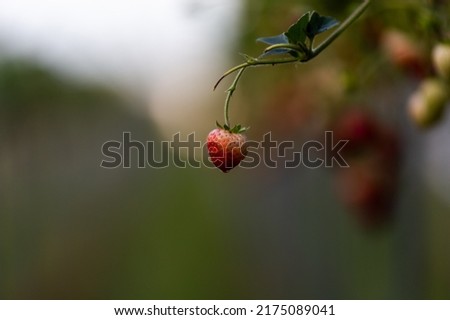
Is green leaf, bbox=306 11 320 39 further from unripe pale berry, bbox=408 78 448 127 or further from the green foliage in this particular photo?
unripe pale berry, bbox=408 78 448 127

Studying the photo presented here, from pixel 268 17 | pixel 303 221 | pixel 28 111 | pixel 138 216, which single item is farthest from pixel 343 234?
pixel 138 216

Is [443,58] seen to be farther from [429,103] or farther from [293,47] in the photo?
[293,47]

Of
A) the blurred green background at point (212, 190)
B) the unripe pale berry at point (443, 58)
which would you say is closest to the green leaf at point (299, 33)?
the unripe pale berry at point (443, 58)

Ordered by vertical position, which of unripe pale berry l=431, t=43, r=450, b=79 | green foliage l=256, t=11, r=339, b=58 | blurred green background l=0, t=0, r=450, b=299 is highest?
green foliage l=256, t=11, r=339, b=58

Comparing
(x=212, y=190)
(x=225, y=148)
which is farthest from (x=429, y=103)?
(x=212, y=190)

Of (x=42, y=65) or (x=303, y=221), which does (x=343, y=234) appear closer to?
(x=303, y=221)

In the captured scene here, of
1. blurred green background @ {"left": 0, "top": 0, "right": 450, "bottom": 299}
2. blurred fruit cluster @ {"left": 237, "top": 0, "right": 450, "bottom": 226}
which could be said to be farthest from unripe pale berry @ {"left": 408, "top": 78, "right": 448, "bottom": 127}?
blurred green background @ {"left": 0, "top": 0, "right": 450, "bottom": 299}
